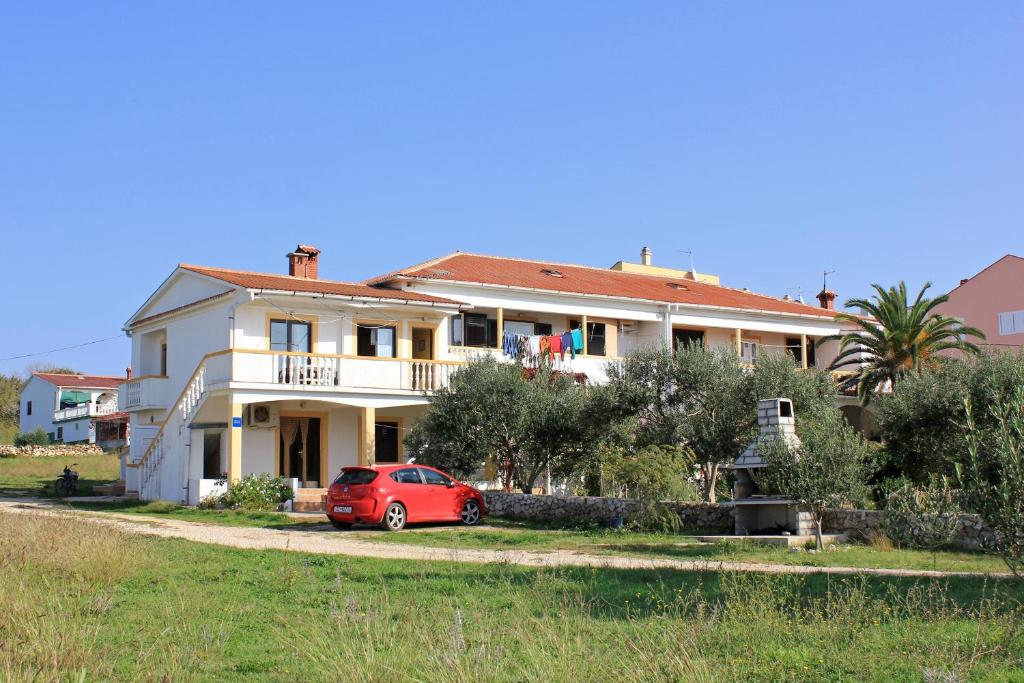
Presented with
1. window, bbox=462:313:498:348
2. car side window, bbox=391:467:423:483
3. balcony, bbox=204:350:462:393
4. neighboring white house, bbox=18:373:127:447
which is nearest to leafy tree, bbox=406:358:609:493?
balcony, bbox=204:350:462:393

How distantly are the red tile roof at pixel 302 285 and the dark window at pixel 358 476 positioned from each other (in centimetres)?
837

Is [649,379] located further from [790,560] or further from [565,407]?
[790,560]

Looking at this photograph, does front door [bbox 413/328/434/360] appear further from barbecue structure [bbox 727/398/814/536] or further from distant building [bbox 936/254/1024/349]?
distant building [bbox 936/254/1024/349]

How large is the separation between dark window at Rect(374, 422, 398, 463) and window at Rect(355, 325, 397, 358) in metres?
2.32

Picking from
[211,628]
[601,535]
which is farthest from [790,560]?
[211,628]

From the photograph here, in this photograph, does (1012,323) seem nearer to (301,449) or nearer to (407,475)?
(301,449)

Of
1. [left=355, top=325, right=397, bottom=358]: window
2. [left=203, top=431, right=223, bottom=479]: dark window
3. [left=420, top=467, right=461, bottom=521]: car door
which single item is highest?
[left=355, top=325, right=397, bottom=358]: window

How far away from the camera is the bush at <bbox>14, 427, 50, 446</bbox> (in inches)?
2328

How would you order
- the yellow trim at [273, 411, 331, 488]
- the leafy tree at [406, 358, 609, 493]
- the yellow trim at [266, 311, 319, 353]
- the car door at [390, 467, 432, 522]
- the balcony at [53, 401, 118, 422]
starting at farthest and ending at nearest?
1. the balcony at [53, 401, 118, 422]
2. the yellow trim at [273, 411, 331, 488]
3. the yellow trim at [266, 311, 319, 353]
4. the leafy tree at [406, 358, 609, 493]
5. the car door at [390, 467, 432, 522]

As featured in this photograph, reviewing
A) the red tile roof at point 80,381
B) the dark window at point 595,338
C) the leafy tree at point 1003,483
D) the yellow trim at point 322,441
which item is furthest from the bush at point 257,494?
the red tile roof at point 80,381

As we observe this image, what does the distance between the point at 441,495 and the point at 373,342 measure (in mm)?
10232

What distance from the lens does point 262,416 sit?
29.9m

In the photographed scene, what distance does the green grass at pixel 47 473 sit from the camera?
109 feet

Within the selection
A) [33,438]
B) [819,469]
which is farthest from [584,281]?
[33,438]
